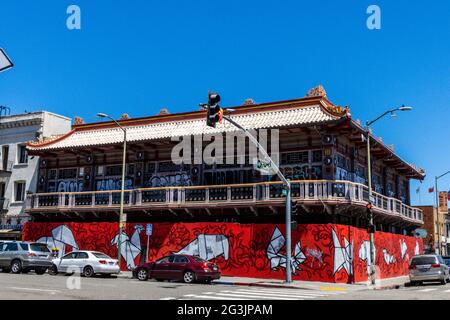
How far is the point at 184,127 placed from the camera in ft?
112

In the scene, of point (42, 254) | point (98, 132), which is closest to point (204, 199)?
point (42, 254)

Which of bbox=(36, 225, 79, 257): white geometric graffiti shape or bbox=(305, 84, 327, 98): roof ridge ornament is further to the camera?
bbox=(36, 225, 79, 257): white geometric graffiti shape

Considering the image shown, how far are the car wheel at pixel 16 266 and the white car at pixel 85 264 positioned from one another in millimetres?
1597

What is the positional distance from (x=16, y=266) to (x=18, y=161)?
17018 millimetres

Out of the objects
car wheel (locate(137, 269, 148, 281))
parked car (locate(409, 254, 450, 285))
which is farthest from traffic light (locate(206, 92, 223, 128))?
parked car (locate(409, 254, 450, 285))

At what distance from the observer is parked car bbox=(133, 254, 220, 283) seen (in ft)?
77.5

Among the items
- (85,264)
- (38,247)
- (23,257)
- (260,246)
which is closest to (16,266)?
(23,257)

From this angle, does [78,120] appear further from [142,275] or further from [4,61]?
[4,61]

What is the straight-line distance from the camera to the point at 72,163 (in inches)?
1508

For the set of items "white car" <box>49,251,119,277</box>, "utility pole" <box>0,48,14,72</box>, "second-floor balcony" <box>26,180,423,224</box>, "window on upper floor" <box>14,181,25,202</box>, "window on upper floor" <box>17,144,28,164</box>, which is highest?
"window on upper floor" <box>17,144,28,164</box>

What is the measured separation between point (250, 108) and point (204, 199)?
698 centimetres

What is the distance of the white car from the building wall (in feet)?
47.4

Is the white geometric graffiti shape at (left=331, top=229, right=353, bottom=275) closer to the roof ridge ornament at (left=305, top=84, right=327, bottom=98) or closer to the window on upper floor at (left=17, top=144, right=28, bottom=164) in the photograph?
the roof ridge ornament at (left=305, top=84, right=327, bottom=98)

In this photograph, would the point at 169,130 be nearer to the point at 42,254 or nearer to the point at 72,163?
the point at 72,163
